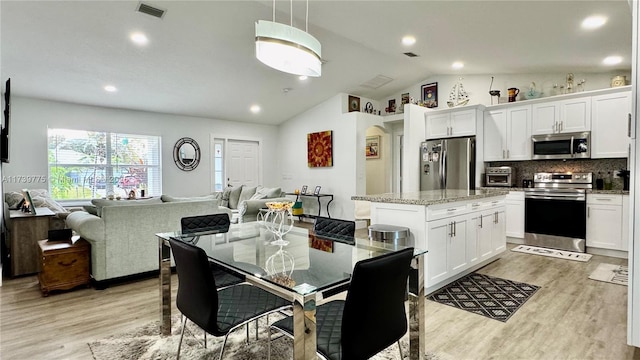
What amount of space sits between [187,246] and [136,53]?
4.17 meters

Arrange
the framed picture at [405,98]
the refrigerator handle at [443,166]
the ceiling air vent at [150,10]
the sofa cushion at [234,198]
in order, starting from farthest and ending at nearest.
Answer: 1. the framed picture at [405,98]
2. the sofa cushion at [234,198]
3. the refrigerator handle at [443,166]
4. the ceiling air vent at [150,10]

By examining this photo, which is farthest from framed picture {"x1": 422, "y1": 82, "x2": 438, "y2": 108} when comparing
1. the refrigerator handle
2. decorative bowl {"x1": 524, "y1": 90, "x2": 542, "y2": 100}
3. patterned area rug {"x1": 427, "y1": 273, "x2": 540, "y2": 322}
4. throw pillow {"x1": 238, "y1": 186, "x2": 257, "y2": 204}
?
patterned area rug {"x1": 427, "y1": 273, "x2": 540, "y2": 322}

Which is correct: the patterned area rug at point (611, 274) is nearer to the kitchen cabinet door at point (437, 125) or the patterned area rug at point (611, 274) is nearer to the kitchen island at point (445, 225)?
the kitchen island at point (445, 225)

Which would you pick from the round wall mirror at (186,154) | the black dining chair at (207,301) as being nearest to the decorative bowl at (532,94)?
the black dining chair at (207,301)

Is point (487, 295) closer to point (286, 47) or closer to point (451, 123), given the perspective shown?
point (286, 47)

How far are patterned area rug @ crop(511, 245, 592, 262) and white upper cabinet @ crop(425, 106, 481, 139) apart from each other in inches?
79.0

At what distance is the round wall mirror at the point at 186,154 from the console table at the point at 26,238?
3487 millimetres

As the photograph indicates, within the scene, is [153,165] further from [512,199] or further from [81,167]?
[512,199]

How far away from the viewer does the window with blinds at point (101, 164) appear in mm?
6016

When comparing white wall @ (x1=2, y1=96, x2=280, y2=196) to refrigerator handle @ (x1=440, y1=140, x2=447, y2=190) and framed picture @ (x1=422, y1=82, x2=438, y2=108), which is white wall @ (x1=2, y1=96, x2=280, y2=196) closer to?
framed picture @ (x1=422, y1=82, x2=438, y2=108)

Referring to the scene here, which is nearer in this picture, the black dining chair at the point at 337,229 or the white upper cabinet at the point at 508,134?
the black dining chair at the point at 337,229

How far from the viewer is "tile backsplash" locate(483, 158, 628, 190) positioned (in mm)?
4844

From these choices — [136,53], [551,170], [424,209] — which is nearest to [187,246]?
[424,209]

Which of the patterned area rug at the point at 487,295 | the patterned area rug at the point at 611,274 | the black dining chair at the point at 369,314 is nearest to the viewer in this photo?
the black dining chair at the point at 369,314
